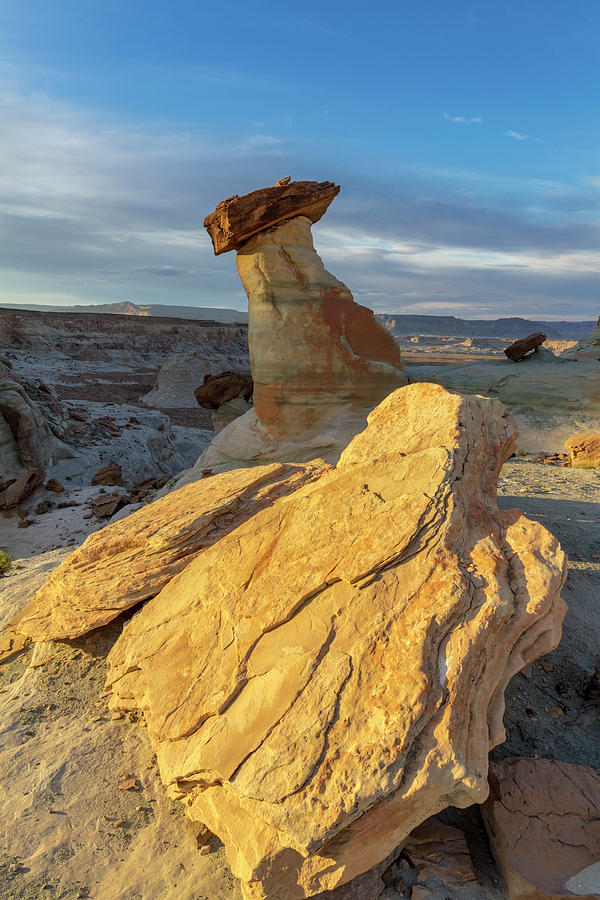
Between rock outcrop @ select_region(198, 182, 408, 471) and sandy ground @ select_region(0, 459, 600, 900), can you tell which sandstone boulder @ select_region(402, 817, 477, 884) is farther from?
rock outcrop @ select_region(198, 182, 408, 471)

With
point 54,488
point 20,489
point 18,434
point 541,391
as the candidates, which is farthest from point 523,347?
point 18,434

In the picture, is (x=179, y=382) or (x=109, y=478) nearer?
(x=109, y=478)

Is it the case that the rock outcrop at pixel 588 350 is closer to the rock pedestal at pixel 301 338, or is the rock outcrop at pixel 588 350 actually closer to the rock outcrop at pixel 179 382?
the rock pedestal at pixel 301 338

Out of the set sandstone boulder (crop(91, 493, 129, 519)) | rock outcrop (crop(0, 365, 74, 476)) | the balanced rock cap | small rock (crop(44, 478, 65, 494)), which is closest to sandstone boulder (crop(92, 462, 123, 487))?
small rock (crop(44, 478, 65, 494))

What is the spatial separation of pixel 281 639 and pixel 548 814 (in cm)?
229

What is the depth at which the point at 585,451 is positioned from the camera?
12.3m

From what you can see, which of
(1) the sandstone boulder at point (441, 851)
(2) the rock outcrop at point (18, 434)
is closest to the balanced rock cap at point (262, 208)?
(2) the rock outcrop at point (18, 434)

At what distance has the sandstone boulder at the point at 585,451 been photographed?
12.1 meters

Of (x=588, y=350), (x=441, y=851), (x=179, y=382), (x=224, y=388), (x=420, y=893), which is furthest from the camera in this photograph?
(x=179, y=382)

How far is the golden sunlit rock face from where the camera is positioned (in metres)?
3.08

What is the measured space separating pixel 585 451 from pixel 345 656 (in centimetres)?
1089

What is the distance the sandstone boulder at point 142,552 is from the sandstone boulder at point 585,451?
28.3ft

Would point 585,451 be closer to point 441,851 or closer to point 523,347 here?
point 523,347

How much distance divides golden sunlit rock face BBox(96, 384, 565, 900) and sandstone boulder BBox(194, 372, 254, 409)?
1576cm
